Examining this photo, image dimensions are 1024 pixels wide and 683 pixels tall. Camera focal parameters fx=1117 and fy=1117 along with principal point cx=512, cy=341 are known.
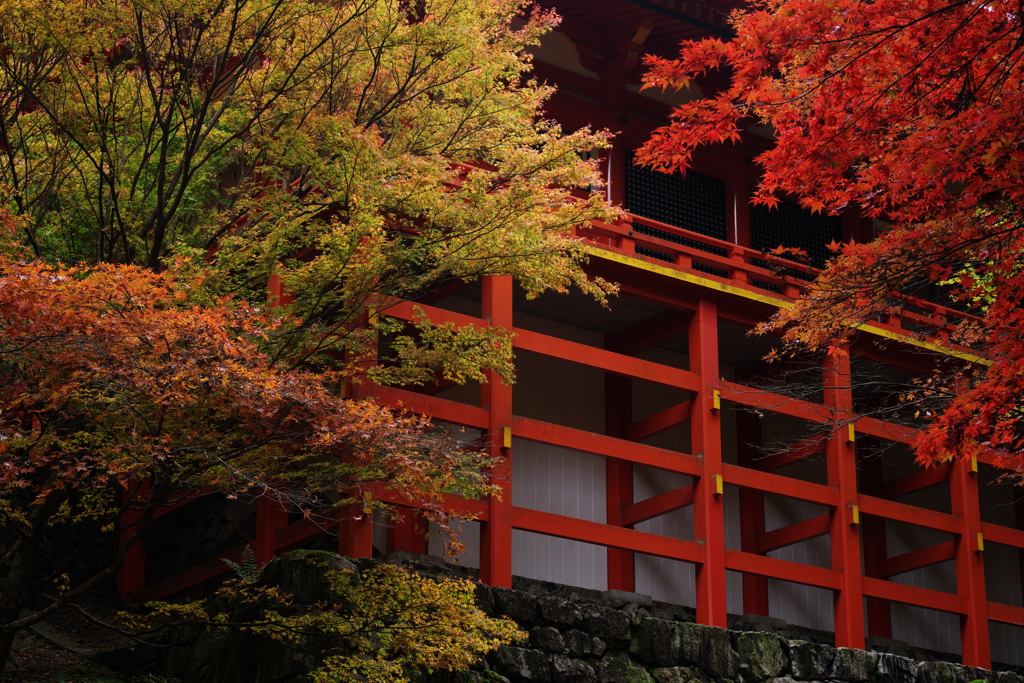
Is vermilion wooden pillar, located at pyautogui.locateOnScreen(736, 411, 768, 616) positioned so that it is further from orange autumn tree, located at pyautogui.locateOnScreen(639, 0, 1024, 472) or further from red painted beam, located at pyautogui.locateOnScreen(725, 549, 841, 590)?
orange autumn tree, located at pyautogui.locateOnScreen(639, 0, 1024, 472)

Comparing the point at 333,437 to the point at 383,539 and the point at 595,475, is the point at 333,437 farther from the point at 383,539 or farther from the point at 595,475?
the point at 595,475

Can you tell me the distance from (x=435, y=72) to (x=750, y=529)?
10.5 m

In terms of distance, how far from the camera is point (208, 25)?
1135cm

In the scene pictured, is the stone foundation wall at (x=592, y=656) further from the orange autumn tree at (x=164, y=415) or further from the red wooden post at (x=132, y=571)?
the red wooden post at (x=132, y=571)

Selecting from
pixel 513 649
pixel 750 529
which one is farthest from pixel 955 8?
pixel 750 529

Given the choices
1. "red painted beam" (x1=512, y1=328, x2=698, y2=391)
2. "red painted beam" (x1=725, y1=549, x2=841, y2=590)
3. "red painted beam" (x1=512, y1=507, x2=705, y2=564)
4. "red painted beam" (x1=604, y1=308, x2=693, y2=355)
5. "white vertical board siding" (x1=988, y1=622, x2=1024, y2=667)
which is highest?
"red painted beam" (x1=604, y1=308, x2=693, y2=355)

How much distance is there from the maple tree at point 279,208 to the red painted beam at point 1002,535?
9588 mm

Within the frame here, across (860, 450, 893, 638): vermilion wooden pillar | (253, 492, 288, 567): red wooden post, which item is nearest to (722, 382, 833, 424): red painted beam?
(860, 450, 893, 638): vermilion wooden pillar

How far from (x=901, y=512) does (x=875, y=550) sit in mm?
2986

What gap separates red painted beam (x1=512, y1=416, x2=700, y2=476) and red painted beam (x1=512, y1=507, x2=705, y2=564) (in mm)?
972

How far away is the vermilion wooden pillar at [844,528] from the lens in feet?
52.8

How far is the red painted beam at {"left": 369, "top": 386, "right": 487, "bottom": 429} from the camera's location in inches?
534

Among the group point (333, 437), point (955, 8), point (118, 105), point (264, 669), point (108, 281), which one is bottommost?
point (264, 669)

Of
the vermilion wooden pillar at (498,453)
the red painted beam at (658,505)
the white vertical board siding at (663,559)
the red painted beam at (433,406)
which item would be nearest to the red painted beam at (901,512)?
the red painted beam at (658,505)
